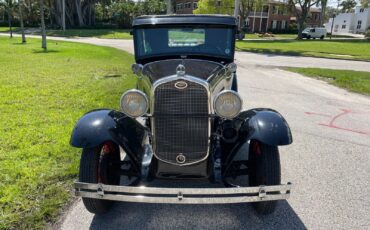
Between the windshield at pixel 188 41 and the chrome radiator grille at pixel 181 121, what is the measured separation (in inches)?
59.0

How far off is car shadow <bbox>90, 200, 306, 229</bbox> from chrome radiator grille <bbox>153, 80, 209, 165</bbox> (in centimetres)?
62

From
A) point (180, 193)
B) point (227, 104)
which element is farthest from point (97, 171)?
point (227, 104)

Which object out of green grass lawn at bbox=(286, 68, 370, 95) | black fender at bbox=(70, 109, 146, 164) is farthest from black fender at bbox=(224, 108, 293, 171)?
green grass lawn at bbox=(286, 68, 370, 95)

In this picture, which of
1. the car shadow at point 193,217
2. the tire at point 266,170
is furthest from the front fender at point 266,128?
the car shadow at point 193,217

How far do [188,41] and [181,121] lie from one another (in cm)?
169

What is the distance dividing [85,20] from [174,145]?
56312 mm

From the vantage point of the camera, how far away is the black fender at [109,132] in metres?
2.88

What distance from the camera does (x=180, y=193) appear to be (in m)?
2.51

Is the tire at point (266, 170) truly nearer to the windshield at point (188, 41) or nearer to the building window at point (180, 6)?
the windshield at point (188, 41)

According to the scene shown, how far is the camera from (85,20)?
5388cm

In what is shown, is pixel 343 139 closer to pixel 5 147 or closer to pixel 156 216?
pixel 156 216

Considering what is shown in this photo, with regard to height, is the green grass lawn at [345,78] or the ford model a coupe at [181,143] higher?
the ford model a coupe at [181,143]

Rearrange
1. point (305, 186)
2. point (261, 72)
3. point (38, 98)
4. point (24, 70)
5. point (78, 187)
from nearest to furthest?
point (78, 187) < point (305, 186) < point (38, 98) < point (24, 70) < point (261, 72)

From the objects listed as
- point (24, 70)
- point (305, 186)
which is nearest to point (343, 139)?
point (305, 186)
